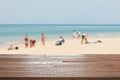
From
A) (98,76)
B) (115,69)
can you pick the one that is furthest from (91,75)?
(115,69)

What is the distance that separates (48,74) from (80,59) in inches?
24.0

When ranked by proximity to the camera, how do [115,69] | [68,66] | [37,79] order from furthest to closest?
[68,66]
[115,69]
[37,79]

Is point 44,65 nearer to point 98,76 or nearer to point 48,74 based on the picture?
point 48,74

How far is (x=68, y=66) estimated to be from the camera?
186 centimetres

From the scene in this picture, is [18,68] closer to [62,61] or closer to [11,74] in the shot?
[11,74]

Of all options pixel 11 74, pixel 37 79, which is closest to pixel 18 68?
pixel 11 74

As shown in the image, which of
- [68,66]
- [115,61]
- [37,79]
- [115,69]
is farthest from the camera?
[115,61]

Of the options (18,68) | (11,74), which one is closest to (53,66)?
(18,68)

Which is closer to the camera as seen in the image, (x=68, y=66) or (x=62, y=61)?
(x=68, y=66)

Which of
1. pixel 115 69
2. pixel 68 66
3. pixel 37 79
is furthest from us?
pixel 68 66

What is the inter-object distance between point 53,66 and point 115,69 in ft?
1.20

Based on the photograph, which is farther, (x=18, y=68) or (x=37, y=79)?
(x=18, y=68)

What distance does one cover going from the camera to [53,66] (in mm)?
1856

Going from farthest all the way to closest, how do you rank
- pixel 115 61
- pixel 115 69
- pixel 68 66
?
pixel 115 61
pixel 68 66
pixel 115 69
